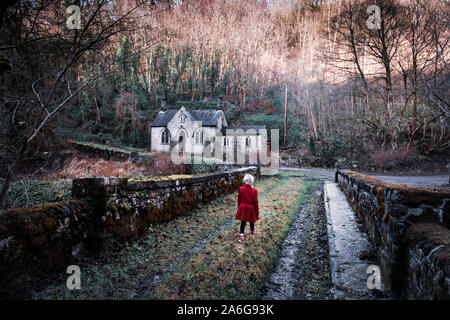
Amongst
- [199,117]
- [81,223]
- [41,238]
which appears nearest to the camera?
[41,238]

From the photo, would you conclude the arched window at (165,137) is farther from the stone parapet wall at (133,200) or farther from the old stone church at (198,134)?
the stone parapet wall at (133,200)

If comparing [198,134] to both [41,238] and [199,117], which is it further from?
[41,238]

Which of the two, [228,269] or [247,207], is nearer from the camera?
[228,269]

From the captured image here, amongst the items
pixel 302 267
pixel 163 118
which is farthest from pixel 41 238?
pixel 163 118

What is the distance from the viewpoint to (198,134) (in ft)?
105

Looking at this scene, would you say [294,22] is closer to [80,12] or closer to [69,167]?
[69,167]

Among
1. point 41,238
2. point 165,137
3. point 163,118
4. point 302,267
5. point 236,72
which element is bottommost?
point 302,267

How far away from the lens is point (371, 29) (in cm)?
1789

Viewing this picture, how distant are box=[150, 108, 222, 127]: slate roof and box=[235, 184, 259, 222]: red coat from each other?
2639 centimetres

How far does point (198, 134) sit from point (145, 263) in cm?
2857
